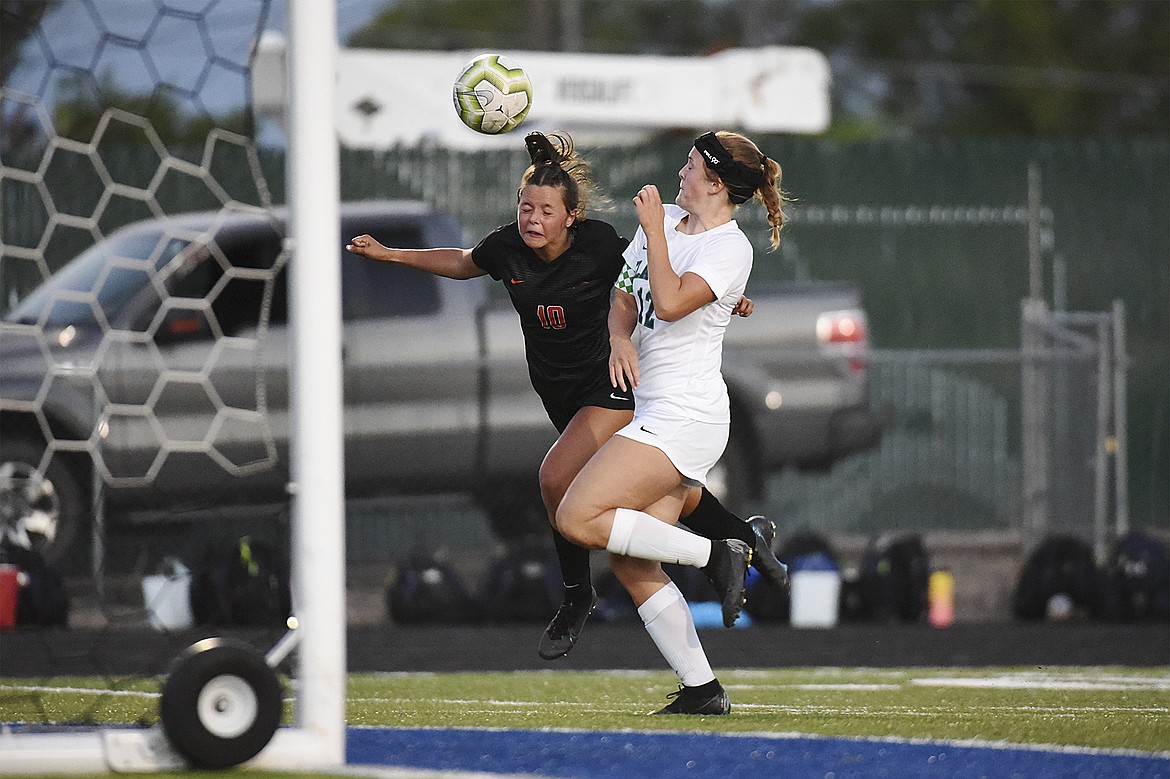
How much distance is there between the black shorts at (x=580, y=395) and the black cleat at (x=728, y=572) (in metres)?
0.63

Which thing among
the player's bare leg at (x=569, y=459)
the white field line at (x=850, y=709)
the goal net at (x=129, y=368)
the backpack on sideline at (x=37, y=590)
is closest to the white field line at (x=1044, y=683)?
the white field line at (x=850, y=709)

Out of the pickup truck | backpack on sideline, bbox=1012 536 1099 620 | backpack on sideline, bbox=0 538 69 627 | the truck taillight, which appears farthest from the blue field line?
backpack on sideline, bbox=1012 536 1099 620

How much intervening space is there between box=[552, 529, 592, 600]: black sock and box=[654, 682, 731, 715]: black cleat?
69 centimetres

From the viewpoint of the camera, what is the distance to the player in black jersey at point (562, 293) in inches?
243

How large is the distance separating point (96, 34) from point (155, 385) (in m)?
5.96

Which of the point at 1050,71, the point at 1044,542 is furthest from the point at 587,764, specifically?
the point at 1050,71

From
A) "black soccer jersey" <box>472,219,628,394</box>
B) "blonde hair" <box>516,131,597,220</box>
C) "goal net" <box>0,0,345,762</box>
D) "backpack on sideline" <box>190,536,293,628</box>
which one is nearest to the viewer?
"goal net" <box>0,0,345,762</box>

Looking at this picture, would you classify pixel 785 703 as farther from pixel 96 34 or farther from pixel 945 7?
Answer: pixel 945 7

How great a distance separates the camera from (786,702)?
6.82 meters

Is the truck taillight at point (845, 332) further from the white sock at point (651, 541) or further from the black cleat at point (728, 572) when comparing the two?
the white sock at point (651, 541)

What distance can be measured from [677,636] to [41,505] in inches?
240

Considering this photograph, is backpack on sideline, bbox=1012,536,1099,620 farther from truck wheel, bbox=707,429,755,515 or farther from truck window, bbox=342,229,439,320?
truck window, bbox=342,229,439,320

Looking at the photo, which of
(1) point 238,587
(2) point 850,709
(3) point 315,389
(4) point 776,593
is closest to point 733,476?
(4) point 776,593

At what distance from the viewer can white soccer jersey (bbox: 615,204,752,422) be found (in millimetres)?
5910
